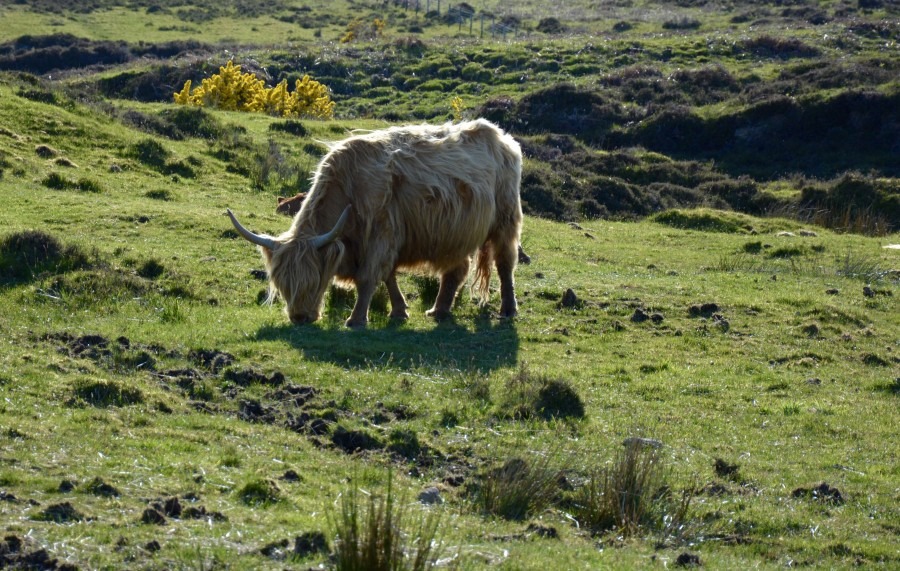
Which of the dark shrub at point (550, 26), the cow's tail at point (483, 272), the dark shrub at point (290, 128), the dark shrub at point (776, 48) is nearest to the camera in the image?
the cow's tail at point (483, 272)

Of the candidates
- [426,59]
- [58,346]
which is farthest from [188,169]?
[426,59]

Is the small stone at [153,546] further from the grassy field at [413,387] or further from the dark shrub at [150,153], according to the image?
the dark shrub at [150,153]

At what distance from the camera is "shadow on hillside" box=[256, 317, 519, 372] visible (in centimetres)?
1119

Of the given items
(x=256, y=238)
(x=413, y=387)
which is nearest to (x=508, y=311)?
(x=256, y=238)

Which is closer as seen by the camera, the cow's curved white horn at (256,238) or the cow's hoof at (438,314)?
the cow's curved white horn at (256,238)

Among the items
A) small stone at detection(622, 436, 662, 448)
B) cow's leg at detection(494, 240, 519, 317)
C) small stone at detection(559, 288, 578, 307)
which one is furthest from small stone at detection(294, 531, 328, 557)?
small stone at detection(559, 288, 578, 307)

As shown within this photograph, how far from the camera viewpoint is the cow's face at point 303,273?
12.2 metres

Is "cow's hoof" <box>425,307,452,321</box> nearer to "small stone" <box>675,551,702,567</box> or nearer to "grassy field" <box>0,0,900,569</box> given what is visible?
"grassy field" <box>0,0,900,569</box>

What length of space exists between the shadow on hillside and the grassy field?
0.06 m

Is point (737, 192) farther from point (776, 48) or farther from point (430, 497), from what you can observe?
point (430, 497)

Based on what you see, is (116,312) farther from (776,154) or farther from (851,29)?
(851,29)

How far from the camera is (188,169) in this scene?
2178 centimetres

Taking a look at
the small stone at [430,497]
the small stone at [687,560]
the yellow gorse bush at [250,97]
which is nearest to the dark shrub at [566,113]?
the yellow gorse bush at [250,97]

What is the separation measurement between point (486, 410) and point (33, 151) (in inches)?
540
